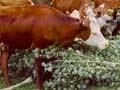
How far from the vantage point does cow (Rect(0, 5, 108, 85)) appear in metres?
5.06

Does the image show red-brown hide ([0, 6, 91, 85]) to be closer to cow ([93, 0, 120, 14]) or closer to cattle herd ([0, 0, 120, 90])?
cattle herd ([0, 0, 120, 90])

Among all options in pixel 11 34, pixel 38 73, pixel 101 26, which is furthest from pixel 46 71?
pixel 101 26

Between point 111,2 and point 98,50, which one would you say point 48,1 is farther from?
point 98,50

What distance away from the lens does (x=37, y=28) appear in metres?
5.06

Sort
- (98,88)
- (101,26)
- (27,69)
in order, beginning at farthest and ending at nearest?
(101,26)
(27,69)
(98,88)

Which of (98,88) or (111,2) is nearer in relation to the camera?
(98,88)

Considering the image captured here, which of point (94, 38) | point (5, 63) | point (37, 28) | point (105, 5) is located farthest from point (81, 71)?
point (105, 5)

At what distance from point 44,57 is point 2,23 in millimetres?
477

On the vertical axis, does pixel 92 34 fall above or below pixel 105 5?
below

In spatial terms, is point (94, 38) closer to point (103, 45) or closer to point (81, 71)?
point (103, 45)

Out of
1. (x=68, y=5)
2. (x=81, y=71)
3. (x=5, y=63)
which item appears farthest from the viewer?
(x=68, y=5)

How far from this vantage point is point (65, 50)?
5211mm

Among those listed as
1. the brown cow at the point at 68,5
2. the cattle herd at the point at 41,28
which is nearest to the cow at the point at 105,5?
the brown cow at the point at 68,5

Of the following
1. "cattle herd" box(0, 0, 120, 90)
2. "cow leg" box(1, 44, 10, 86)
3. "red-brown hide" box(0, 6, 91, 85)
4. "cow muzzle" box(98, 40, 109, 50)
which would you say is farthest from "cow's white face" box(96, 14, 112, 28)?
"cow leg" box(1, 44, 10, 86)
